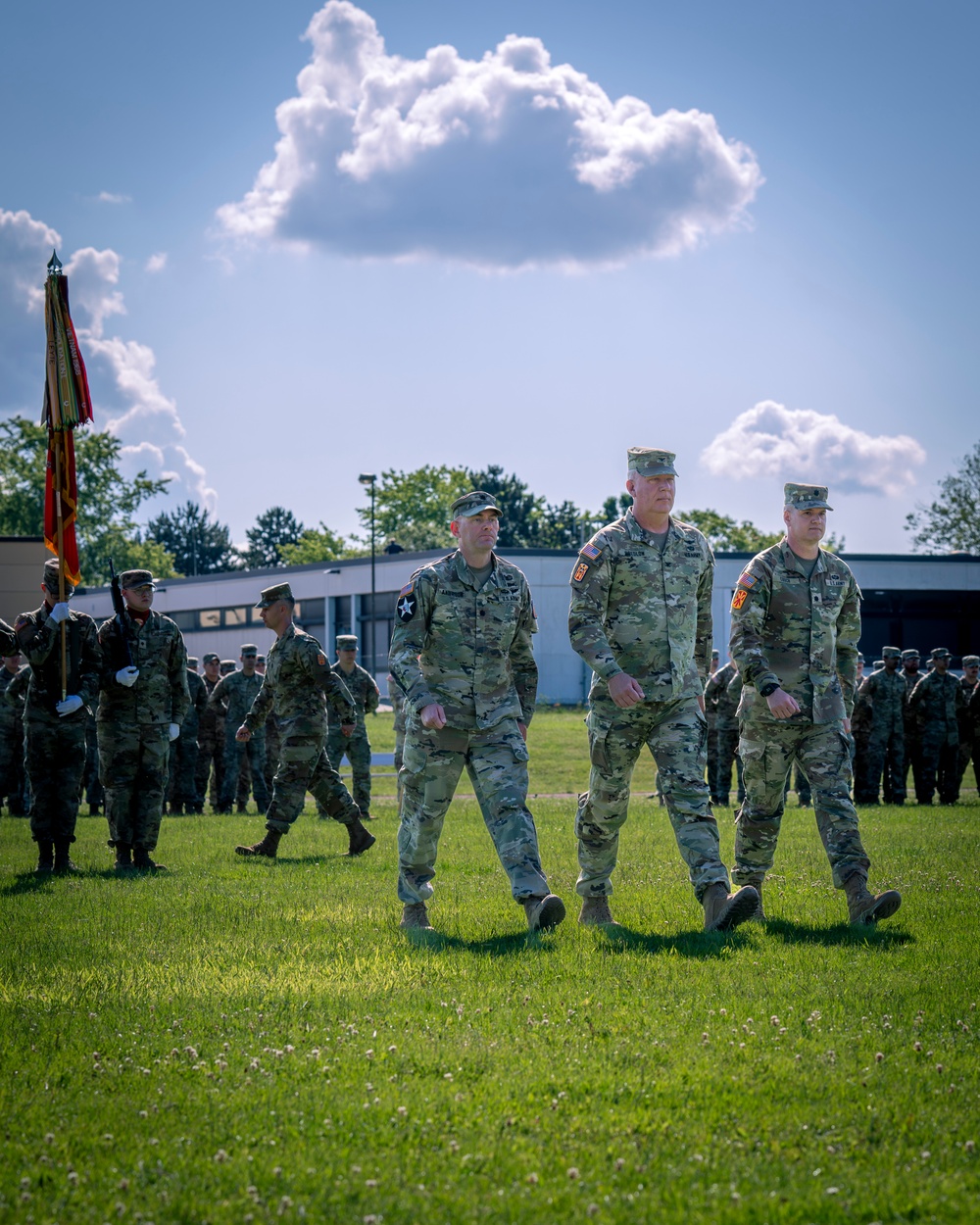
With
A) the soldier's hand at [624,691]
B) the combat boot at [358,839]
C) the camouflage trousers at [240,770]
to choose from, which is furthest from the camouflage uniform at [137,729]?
the camouflage trousers at [240,770]

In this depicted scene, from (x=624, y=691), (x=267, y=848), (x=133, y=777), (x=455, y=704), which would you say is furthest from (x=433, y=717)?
(x=267, y=848)

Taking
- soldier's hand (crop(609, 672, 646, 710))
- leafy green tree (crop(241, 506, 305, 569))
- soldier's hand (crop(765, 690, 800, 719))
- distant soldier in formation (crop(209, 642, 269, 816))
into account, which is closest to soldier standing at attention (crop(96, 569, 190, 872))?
soldier's hand (crop(609, 672, 646, 710))

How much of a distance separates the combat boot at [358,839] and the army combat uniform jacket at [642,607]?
215 inches

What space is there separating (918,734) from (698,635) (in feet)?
50.4

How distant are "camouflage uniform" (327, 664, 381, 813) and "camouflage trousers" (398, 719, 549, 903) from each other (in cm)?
845

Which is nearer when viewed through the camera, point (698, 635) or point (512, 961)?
point (512, 961)

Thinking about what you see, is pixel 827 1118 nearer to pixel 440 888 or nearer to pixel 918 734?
pixel 440 888

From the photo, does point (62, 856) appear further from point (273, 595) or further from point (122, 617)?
point (273, 595)

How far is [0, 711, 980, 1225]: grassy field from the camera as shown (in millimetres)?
3746

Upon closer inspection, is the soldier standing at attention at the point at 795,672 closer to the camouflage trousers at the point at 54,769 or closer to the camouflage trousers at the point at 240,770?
the camouflage trousers at the point at 54,769

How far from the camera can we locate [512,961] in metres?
6.64

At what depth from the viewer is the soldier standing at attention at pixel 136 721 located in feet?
37.1

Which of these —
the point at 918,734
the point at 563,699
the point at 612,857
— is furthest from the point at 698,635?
the point at 563,699

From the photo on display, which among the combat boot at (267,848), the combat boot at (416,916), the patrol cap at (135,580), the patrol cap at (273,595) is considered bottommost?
the combat boot at (267,848)
